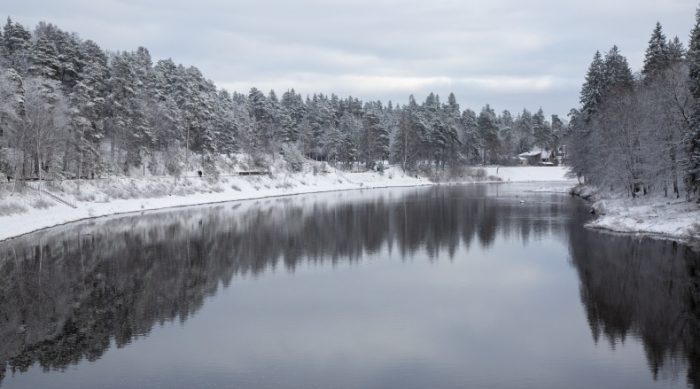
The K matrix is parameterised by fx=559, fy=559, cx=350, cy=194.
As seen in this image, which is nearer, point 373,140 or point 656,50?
point 656,50

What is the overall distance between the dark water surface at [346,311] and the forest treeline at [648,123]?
7.61 meters

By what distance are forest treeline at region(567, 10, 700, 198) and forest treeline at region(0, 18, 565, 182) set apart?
44.0m

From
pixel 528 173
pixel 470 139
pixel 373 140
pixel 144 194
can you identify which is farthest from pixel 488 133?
pixel 144 194

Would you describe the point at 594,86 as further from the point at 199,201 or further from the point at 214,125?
the point at 214,125

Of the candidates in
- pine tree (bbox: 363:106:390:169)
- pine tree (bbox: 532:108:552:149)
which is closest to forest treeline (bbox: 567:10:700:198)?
pine tree (bbox: 363:106:390:169)

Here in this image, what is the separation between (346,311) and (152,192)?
1681 inches

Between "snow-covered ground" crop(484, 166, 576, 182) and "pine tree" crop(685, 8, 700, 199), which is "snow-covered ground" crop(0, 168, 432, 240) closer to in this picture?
"snow-covered ground" crop(484, 166, 576, 182)

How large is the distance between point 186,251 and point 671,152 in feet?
105


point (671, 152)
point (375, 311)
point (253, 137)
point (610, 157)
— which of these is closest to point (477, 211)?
point (610, 157)

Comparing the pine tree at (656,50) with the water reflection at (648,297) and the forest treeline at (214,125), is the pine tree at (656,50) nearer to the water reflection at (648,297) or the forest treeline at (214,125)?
the forest treeline at (214,125)

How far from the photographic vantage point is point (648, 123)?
4062 centimetres

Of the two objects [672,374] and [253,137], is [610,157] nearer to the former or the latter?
[672,374]

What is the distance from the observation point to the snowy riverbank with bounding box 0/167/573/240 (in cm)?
3794

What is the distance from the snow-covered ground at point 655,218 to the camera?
102 ft
